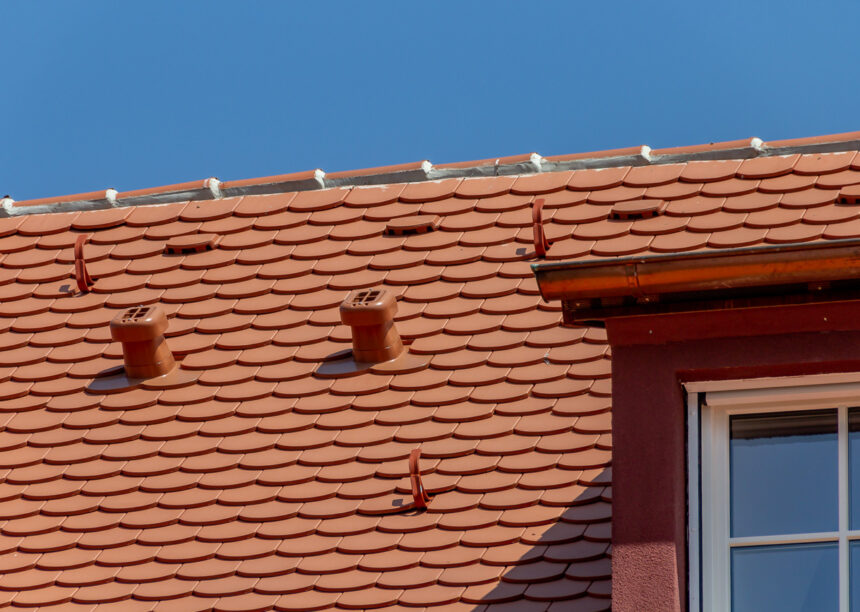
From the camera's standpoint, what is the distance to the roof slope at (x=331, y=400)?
257 inches

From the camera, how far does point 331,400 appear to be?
7551 mm

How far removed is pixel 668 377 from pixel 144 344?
3079 mm

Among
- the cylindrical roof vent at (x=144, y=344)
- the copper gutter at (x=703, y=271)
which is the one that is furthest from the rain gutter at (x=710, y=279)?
the cylindrical roof vent at (x=144, y=344)

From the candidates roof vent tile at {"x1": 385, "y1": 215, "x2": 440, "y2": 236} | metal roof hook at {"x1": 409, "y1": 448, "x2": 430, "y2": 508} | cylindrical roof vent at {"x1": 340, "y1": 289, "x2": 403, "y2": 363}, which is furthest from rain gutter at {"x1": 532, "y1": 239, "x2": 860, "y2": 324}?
roof vent tile at {"x1": 385, "y1": 215, "x2": 440, "y2": 236}

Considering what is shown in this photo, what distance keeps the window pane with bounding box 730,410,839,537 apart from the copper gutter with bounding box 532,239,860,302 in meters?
0.48

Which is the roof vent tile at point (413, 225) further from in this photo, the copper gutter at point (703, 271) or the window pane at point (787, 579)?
the window pane at point (787, 579)

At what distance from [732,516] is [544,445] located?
138 cm

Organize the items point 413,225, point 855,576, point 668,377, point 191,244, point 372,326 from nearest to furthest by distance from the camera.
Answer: point 855,576 < point 668,377 < point 372,326 < point 413,225 < point 191,244

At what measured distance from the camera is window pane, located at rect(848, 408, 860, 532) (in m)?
5.49

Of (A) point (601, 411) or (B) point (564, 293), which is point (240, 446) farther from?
(B) point (564, 293)

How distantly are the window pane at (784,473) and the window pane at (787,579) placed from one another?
0.25ft

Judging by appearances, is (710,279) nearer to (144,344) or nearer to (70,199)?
(144,344)

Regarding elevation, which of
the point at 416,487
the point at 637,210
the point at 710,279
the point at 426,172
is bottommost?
the point at 416,487

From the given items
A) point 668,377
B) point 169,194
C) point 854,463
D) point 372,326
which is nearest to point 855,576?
point 854,463
